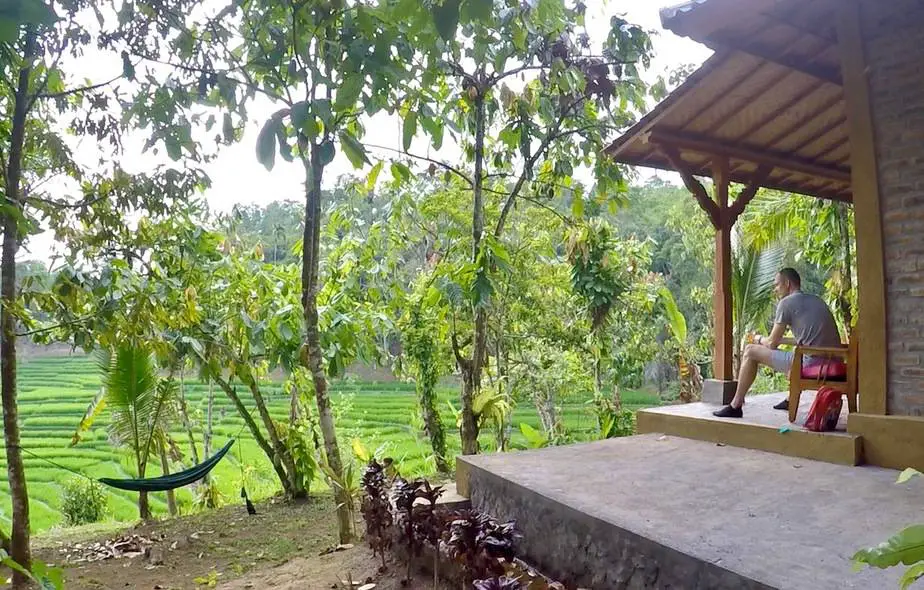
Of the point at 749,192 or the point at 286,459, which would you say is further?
the point at 286,459

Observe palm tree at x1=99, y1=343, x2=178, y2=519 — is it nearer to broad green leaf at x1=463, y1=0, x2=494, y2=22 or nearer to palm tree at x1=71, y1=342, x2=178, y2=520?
palm tree at x1=71, y1=342, x2=178, y2=520

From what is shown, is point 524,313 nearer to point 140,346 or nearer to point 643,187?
point 140,346

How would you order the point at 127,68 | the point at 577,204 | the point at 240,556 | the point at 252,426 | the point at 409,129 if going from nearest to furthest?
the point at 409,129, the point at 127,68, the point at 240,556, the point at 577,204, the point at 252,426

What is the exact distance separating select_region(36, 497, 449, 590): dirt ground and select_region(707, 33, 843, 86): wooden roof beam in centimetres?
300

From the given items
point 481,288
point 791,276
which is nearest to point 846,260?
point 791,276

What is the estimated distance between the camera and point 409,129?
1.69 m

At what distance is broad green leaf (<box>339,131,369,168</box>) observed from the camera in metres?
1.49

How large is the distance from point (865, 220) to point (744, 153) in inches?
68.9

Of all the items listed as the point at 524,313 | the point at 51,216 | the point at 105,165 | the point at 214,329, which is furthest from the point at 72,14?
the point at 524,313

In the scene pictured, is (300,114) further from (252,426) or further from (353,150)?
(252,426)

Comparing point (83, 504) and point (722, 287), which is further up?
point (722, 287)

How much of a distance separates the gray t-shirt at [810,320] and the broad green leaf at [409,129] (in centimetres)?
305

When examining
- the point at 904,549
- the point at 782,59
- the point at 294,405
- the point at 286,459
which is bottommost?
the point at 286,459

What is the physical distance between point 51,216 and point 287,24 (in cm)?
242
